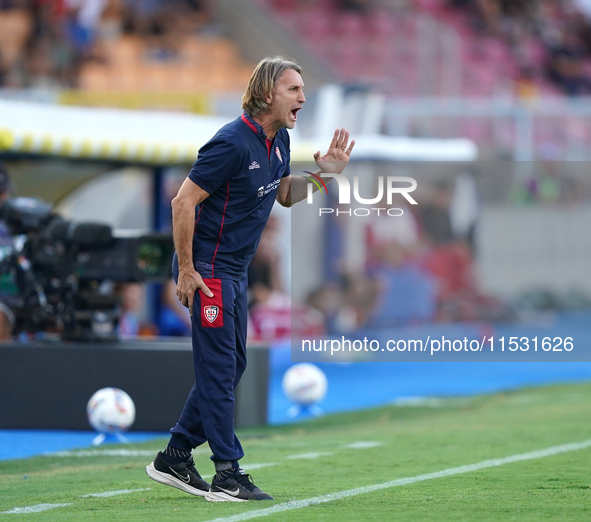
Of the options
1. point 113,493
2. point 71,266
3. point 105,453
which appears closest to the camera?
point 113,493

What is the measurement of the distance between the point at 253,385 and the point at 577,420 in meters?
2.56

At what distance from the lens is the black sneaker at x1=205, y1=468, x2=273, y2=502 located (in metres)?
4.90

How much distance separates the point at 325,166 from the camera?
5203 mm

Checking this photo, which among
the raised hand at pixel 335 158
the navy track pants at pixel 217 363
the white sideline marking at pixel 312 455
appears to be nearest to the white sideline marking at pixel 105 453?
the white sideline marking at pixel 312 455

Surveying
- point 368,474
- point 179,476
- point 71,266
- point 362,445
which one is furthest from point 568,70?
point 179,476

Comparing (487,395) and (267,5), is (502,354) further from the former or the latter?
(267,5)

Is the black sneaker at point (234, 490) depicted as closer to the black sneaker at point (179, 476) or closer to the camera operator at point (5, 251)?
the black sneaker at point (179, 476)

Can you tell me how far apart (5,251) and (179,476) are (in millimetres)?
4000

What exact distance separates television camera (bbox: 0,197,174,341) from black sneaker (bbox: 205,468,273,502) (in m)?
3.56

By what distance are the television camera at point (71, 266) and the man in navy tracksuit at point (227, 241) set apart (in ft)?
11.1

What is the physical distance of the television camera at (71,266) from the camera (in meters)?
8.30

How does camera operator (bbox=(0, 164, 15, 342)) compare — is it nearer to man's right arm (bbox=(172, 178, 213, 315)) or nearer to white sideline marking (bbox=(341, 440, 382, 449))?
white sideline marking (bbox=(341, 440, 382, 449))

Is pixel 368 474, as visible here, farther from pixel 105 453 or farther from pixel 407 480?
pixel 105 453

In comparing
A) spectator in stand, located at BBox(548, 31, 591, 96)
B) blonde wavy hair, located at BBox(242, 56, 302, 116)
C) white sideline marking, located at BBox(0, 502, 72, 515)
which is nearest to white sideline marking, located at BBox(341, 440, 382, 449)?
white sideline marking, located at BBox(0, 502, 72, 515)
